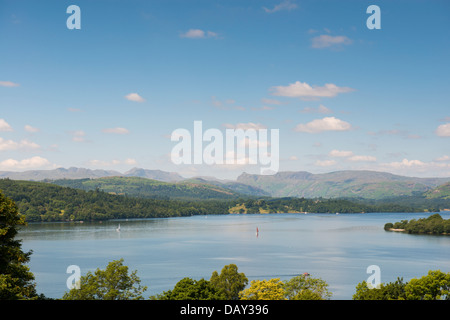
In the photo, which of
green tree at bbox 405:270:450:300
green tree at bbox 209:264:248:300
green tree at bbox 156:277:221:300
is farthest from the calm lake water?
green tree at bbox 156:277:221:300

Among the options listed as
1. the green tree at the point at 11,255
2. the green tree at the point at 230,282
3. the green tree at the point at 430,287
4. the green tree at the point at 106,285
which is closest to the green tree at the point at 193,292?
the green tree at the point at 106,285

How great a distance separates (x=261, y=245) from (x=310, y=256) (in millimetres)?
22589

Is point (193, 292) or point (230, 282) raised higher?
point (193, 292)

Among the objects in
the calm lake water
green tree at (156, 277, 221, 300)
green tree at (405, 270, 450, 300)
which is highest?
green tree at (156, 277, 221, 300)

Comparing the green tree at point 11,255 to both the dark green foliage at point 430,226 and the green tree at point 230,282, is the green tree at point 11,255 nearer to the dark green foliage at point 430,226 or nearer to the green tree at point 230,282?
the green tree at point 230,282

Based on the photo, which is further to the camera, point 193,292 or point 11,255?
point 193,292

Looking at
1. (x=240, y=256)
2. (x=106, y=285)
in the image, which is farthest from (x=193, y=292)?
(x=240, y=256)

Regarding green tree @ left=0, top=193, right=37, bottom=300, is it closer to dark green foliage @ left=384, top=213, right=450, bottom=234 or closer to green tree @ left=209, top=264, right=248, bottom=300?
green tree @ left=209, top=264, right=248, bottom=300

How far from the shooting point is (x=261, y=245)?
109688mm

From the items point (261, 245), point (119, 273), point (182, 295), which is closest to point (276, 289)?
point (182, 295)

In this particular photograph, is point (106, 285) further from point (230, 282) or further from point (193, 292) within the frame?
point (230, 282)
